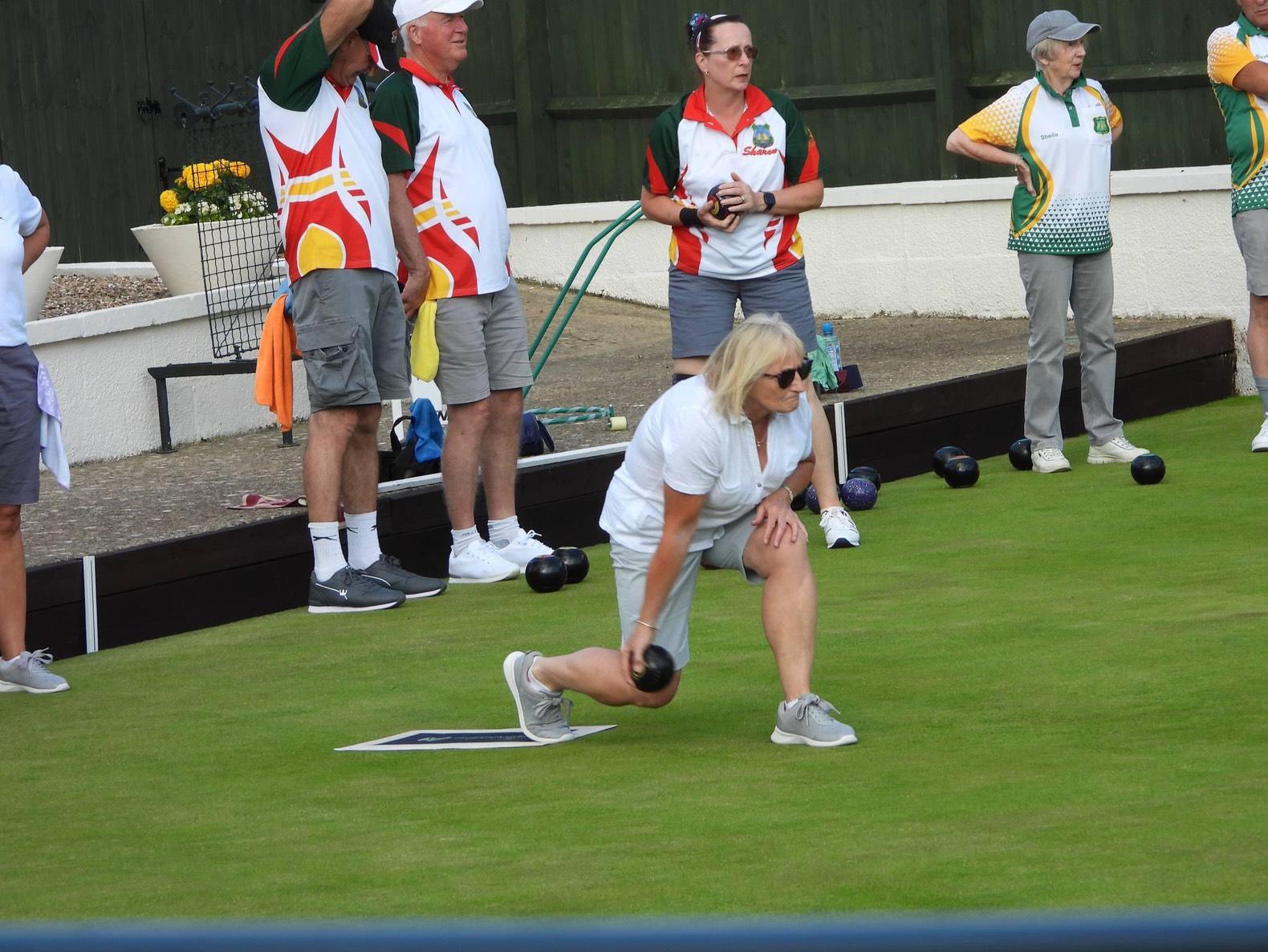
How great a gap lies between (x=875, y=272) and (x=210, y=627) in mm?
6324

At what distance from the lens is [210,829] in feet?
11.7

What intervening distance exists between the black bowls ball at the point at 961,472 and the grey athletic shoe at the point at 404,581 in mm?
2327

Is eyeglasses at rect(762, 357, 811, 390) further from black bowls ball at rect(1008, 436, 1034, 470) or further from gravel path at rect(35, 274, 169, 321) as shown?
gravel path at rect(35, 274, 169, 321)

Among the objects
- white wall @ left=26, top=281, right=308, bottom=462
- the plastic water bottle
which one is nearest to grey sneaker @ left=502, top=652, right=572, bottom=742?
white wall @ left=26, top=281, right=308, bottom=462

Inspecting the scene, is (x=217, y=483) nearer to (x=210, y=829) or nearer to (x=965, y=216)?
(x=210, y=829)

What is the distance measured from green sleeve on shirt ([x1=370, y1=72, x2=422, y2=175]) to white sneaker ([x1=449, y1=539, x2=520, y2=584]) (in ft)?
3.87

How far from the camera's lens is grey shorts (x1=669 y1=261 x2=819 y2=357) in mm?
6504

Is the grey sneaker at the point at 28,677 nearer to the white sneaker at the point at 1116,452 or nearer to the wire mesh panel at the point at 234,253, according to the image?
the wire mesh panel at the point at 234,253

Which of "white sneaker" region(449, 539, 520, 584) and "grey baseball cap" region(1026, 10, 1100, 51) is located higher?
"grey baseball cap" region(1026, 10, 1100, 51)

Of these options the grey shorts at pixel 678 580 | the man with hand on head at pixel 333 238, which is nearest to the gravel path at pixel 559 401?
the man with hand on head at pixel 333 238

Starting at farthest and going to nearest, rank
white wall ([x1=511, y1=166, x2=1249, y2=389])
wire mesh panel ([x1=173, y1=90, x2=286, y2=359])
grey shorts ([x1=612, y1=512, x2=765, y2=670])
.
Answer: white wall ([x1=511, y1=166, x2=1249, y2=389]), wire mesh panel ([x1=173, y1=90, x2=286, y2=359]), grey shorts ([x1=612, y1=512, x2=765, y2=670])

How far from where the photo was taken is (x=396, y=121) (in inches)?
236

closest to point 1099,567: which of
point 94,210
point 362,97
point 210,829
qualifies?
point 362,97

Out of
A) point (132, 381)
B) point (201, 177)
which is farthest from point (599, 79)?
point (132, 381)
